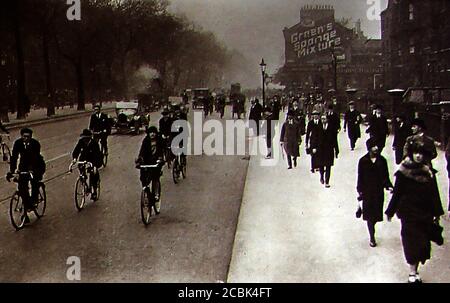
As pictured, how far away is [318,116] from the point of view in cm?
996

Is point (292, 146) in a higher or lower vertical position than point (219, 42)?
lower

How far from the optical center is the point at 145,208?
808 centimetres

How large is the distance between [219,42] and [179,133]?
4163mm

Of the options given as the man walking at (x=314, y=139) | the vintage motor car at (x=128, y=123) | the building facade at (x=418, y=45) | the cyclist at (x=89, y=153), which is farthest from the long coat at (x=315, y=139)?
the building facade at (x=418, y=45)

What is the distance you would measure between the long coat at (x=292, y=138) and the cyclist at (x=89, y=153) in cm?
432

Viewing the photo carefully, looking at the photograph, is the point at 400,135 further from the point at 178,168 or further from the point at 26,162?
the point at 26,162

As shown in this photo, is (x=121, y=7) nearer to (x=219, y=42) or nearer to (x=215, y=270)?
(x=219, y=42)

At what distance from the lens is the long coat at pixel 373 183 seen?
646cm

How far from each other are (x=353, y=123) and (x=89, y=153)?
5.03 metres

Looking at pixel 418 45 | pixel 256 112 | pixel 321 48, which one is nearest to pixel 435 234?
pixel 321 48

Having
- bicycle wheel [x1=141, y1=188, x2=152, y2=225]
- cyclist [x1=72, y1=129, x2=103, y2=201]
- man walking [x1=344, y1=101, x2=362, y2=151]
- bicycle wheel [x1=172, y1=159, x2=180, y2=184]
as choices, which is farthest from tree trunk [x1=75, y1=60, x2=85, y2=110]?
man walking [x1=344, y1=101, x2=362, y2=151]

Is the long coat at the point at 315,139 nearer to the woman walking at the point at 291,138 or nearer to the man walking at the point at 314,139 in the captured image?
the man walking at the point at 314,139

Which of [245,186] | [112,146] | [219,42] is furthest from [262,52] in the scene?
[112,146]

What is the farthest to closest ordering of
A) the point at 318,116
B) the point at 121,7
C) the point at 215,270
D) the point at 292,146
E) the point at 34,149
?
1. the point at 292,146
2. the point at 318,116
3. the point at 121,7
4. the point at 34,149
5. the point at 215,270
